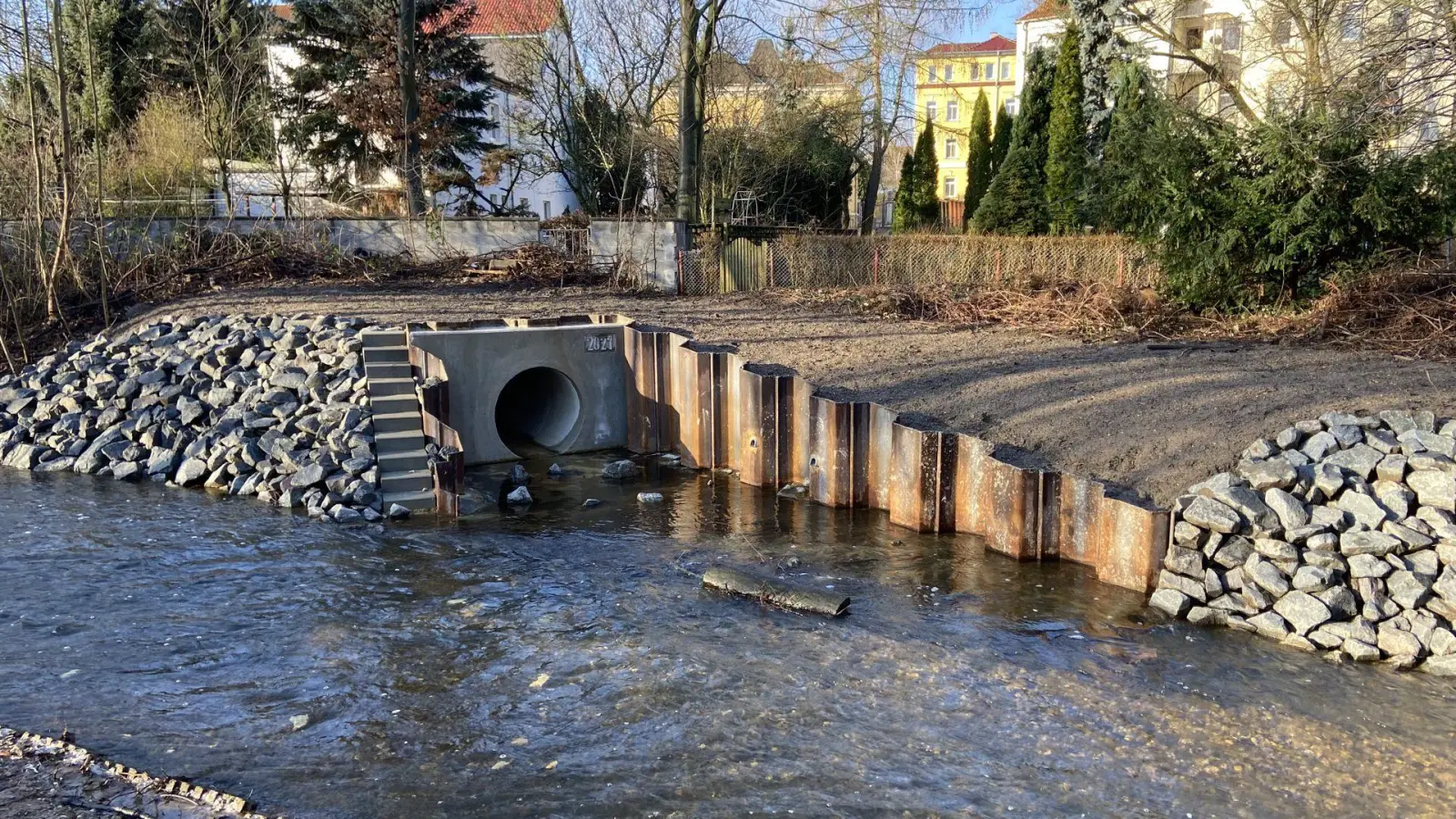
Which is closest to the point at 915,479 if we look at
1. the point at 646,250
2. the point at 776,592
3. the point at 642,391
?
the point at 776,592

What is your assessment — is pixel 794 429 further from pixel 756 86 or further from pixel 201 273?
pixel 756 86

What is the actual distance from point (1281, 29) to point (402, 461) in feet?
69.5

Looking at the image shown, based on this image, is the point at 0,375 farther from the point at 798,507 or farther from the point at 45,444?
the point at 798,507

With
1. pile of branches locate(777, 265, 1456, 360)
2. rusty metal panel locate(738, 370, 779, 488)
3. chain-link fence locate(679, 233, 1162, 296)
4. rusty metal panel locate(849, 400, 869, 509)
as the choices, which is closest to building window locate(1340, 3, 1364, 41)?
pile of branches locate(777, 265, 1456, 360)

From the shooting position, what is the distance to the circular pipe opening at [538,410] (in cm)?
1555

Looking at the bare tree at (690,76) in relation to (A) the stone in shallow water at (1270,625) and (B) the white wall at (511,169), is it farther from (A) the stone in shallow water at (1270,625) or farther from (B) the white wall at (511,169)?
(A) the stone in shallow water at (1270,625)

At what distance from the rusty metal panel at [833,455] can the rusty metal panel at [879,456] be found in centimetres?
18

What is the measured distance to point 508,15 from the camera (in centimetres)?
3672

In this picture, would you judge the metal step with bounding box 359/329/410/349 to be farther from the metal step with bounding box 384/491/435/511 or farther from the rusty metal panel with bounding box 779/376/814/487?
the rusty metal panel with bounding box 779/376/814/487

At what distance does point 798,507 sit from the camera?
1220 centimetres

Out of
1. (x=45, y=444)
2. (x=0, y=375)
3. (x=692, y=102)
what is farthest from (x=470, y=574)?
(x=692, y=102)

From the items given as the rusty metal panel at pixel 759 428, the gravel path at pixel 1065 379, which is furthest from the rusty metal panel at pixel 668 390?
the rusty metal panel at pixel 759 428

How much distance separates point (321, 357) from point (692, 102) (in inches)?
539

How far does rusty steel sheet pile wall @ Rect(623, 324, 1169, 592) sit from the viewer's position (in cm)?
968
